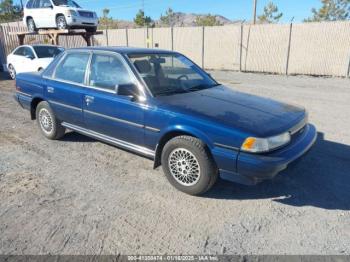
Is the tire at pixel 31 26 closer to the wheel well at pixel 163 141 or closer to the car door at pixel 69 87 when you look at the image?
the car door at pixel 69 87

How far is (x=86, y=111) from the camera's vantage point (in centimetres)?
452

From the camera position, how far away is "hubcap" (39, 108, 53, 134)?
5355 millimetres

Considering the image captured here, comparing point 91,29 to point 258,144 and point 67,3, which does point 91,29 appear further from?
point 258,144

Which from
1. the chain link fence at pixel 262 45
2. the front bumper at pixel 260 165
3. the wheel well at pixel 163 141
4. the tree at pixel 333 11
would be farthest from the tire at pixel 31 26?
the tree at pixel 333 11

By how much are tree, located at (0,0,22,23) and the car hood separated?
58.6 metres

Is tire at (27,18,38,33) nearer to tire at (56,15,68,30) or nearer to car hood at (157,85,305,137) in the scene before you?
tire at (56,15,68,30)

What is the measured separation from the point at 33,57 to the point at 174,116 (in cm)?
1032

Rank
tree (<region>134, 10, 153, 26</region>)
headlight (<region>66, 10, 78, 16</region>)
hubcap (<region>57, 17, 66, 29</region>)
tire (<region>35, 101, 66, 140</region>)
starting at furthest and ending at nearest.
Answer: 1. tree (<region>134, 10, 153, 26</region>)
2. hubcap (<region>57, 17, 66, 29</region>)
3. headlight (<region>66, 10, 78, 16</region>)
4. tire (<region>35, 101, 66, 140</region>)

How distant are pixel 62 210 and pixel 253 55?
15.8 m

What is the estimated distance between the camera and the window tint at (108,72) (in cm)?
409

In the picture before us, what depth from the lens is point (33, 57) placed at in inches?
466

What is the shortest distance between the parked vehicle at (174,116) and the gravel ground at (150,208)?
0.37 meters

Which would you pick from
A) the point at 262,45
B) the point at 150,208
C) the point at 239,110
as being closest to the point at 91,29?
the point at 262,45

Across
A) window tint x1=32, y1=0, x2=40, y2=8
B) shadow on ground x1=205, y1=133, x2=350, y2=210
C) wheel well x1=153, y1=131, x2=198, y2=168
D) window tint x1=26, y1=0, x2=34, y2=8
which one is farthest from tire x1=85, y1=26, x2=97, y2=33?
shadow on ground x1=205, y1=133, x2=350, y2=210
